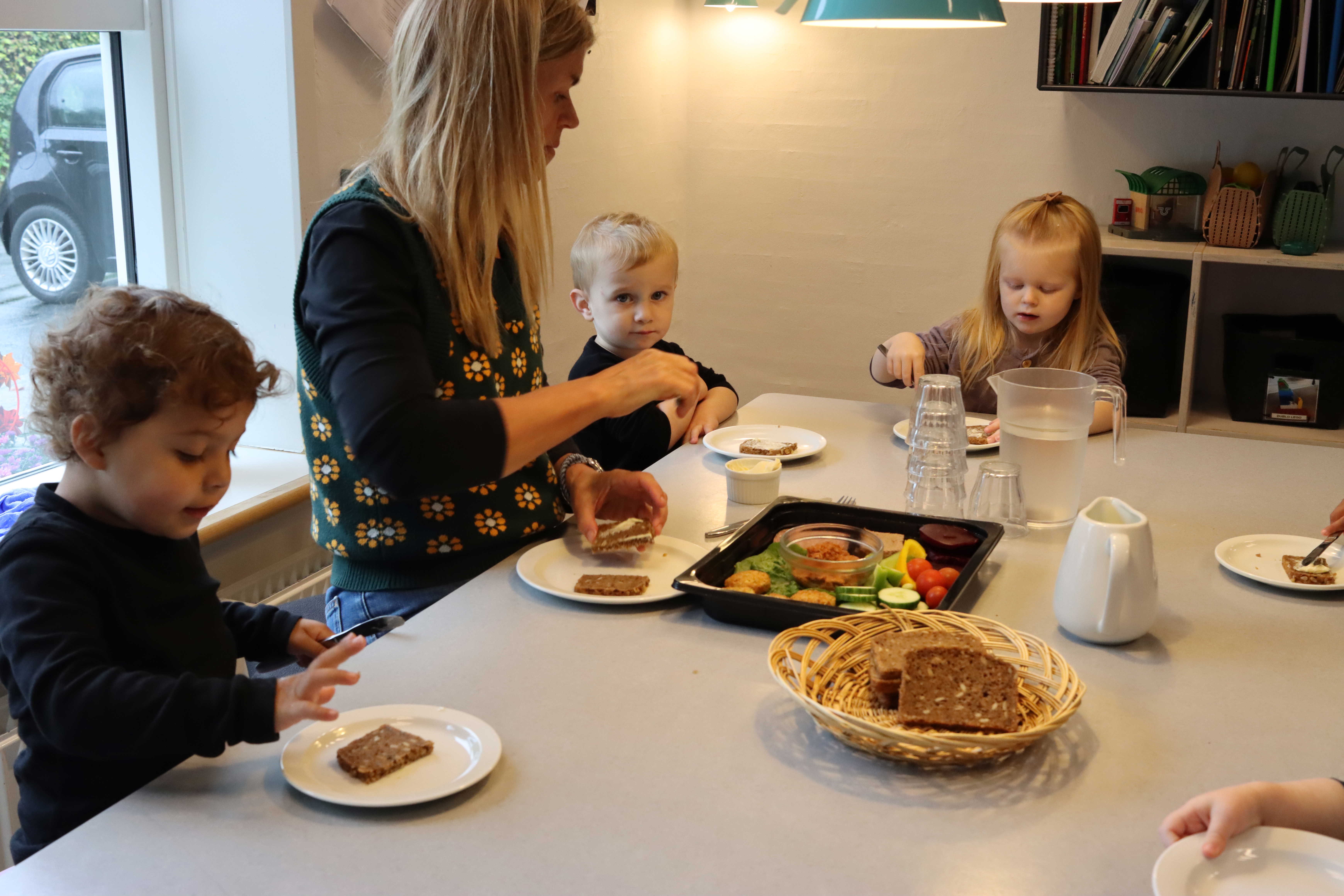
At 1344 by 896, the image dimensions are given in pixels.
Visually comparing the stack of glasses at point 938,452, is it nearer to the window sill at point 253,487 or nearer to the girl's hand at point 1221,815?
the girl's hand at point 1221,815

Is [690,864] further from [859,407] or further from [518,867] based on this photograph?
[859,407]

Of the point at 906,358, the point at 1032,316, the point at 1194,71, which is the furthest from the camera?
the point at 1194,71

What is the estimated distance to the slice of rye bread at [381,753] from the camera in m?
0.93

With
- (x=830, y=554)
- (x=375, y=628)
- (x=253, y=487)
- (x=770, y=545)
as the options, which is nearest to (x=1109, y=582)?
(x=830, y=554)

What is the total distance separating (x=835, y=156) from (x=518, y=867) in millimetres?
3283

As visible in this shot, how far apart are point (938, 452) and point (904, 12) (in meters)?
0.59

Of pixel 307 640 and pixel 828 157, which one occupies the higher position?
pixel 828 157

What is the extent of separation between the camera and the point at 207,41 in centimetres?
218

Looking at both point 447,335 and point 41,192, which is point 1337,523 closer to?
point 447,335

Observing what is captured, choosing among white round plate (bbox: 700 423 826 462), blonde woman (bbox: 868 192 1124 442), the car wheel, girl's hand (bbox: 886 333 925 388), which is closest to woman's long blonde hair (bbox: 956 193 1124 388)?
blonde woman (bbox: 868 192 1124 442)

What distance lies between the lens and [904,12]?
56.3 inches

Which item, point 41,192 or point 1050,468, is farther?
point 41,192

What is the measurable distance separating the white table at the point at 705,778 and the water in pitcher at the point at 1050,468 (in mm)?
253

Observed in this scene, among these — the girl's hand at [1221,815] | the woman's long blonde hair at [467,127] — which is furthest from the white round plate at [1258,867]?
the woman's long blonde hair at [467,127]
